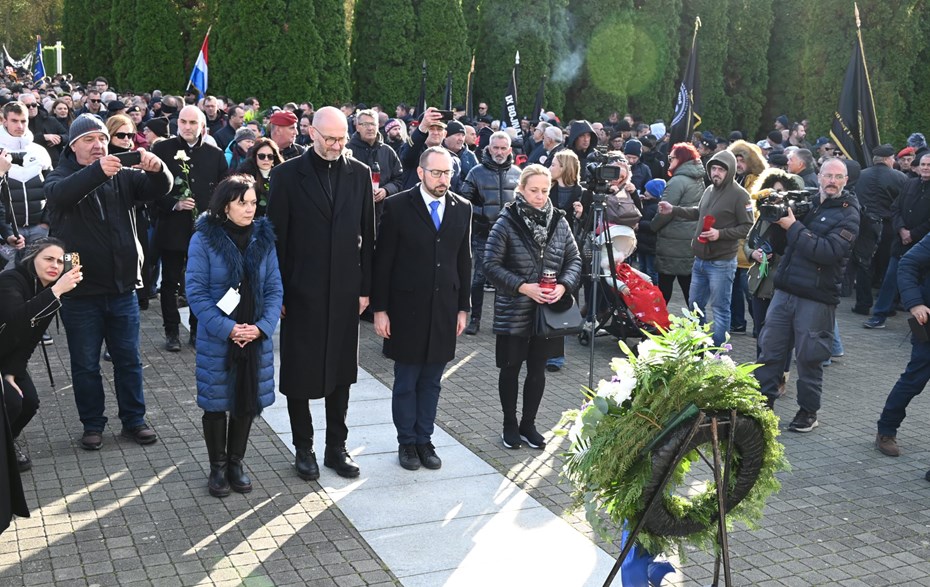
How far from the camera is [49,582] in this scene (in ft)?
16.4

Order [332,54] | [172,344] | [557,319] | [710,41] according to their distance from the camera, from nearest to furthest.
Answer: [557,319] < [172,344] < [332,54] < [710,41]

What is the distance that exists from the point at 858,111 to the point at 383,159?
20.2ft

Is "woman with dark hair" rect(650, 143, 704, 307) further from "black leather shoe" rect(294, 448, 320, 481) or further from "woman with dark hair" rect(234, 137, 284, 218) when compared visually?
"black leather shoe" rect(294, 448, 320, 481)

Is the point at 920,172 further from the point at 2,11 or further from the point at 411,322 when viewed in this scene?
the point at 2,11

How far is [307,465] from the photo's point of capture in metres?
6.52

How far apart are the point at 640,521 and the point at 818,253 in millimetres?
4088

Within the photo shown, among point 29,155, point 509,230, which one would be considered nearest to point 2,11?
point 29,155

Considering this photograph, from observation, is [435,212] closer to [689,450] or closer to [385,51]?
[689,450]

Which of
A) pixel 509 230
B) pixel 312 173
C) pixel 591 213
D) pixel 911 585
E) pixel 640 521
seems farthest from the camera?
pixel 591 213

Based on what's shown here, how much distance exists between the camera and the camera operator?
7672 millimetres

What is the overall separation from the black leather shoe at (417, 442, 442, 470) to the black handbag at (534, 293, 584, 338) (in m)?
1.10

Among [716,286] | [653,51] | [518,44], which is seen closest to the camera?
[716,286]

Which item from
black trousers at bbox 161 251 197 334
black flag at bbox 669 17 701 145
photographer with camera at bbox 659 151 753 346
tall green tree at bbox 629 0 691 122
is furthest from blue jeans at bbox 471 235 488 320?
tall green tree at bbox 629 0 691 122

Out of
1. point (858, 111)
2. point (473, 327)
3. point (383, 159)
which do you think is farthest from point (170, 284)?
point (858, 111)
